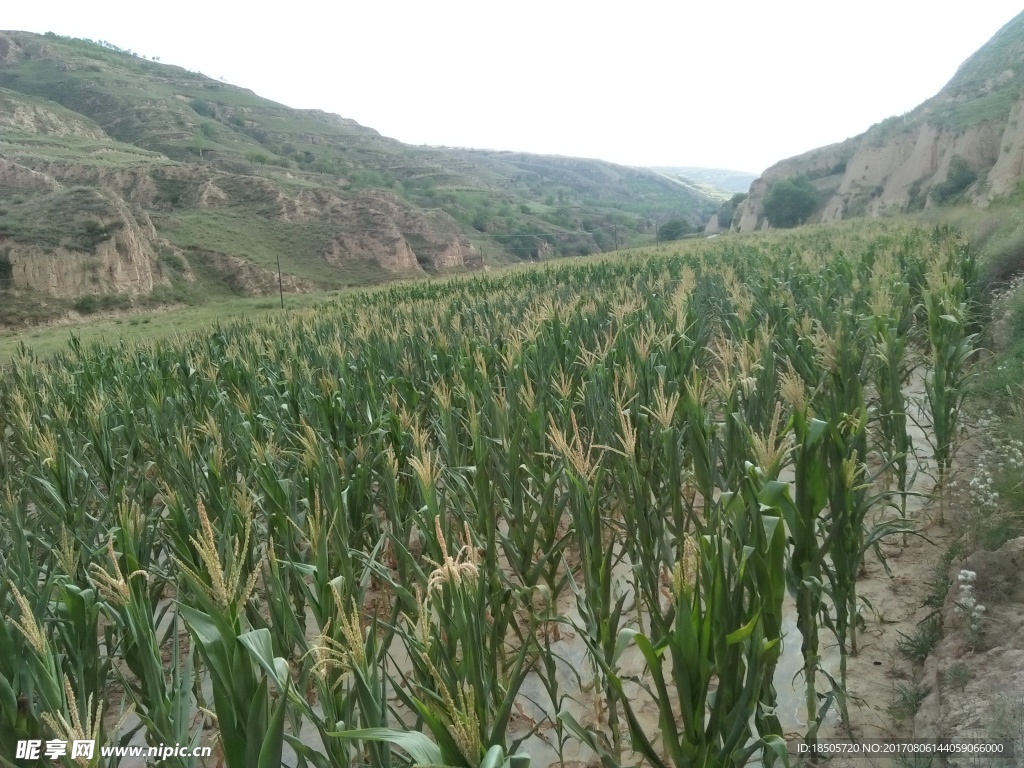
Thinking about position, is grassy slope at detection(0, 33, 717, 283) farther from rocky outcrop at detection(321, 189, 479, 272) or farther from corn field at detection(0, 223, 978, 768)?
corn field at detection(0, 223, 978, 768)

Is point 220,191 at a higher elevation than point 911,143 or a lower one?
lower

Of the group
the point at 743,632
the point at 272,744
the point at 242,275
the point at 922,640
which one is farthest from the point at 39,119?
the point at 922,640

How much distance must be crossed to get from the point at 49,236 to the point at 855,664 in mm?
33464

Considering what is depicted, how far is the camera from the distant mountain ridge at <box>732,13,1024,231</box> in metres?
28.6

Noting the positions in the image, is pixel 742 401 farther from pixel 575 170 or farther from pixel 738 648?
pixel 575 170

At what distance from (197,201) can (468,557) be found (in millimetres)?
46056

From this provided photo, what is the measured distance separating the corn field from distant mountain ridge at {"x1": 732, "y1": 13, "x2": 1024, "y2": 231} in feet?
82.5

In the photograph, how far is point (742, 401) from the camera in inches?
169

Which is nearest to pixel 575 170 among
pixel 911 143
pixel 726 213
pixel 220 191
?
pixel 726 213

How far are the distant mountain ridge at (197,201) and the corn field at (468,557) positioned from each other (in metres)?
25.4

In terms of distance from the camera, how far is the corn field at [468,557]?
1.82m

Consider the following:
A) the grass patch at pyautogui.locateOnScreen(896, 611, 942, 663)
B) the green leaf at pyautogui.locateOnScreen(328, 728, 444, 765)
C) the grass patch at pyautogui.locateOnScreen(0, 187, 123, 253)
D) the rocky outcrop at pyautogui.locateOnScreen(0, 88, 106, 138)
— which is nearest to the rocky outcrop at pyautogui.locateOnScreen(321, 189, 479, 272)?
the grass patch at pyautogui.locateOnScreen(0, 187, 123, 253)

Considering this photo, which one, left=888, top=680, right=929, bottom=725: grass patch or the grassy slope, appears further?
the grassy slope

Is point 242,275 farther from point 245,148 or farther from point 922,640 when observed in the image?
point 245,148
